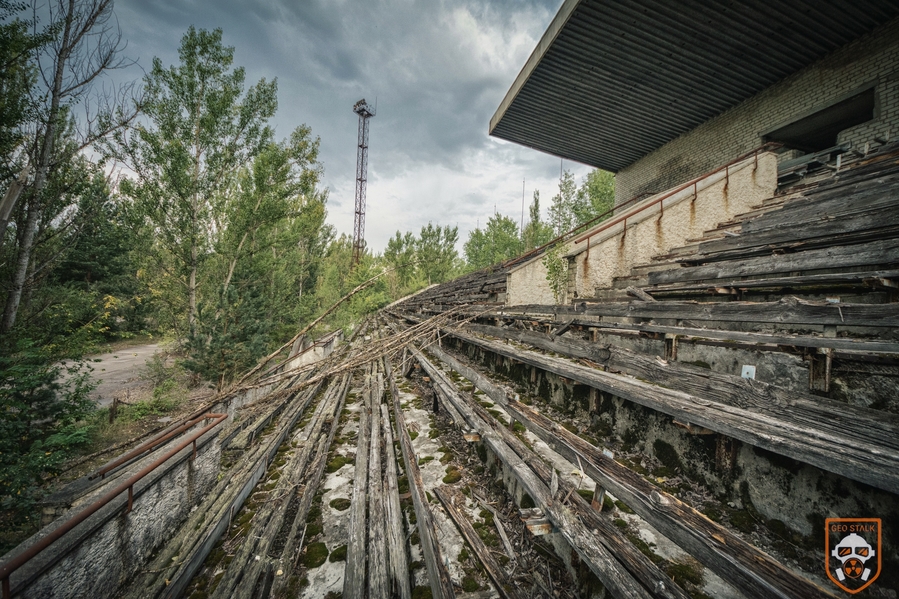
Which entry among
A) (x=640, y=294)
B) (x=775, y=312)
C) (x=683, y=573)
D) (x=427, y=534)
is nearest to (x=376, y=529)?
(x=427, y=534)

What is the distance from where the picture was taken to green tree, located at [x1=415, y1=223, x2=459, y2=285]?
2627cm

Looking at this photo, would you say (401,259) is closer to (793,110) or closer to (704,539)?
(793,110)

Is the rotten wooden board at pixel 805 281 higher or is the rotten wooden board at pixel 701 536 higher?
the rotten wooden board at pixel 805 281

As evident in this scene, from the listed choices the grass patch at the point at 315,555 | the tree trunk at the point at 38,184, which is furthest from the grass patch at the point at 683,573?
the tree trunk at the point at 38,184

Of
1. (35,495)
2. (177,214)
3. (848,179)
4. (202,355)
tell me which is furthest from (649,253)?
(177,214)

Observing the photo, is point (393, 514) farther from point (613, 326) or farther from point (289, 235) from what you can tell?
point (289, 235)

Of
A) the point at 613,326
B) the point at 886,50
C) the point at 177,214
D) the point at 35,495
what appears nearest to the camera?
the point at 613,326

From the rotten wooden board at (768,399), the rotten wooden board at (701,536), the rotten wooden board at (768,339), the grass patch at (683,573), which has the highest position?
the rotten wooden board at (768,339)

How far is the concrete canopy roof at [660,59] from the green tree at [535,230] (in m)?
12.8

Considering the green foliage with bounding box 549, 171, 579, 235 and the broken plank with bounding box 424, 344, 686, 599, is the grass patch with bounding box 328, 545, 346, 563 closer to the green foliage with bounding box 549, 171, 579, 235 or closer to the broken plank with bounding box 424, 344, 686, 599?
the broken plank with bounding box 424, 344, 686, 599

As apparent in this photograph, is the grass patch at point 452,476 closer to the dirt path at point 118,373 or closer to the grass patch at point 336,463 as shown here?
the grass patch at point 336,463

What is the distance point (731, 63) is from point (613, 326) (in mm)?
9073

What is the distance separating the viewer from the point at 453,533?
2.05 meters

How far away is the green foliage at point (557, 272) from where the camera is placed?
6117mm
